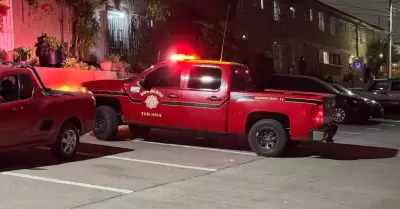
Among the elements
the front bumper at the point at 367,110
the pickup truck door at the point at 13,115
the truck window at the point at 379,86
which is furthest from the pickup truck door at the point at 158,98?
the truck window at the point at 379,86

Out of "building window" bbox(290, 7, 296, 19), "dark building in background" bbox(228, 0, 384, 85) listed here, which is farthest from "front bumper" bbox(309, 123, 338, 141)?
"building window" bbox(290, 7, 296, 19)

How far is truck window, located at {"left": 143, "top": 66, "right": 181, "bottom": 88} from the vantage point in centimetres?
1102

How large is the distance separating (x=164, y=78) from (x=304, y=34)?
2528 centimetres

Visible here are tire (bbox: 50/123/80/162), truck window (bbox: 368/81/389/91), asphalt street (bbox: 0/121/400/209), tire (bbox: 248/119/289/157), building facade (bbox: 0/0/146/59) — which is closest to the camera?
asphalt street (bbox: 0/121/400/209)

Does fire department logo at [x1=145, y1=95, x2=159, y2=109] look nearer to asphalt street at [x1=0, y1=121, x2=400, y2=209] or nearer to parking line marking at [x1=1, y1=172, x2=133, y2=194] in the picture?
asphalt street at [x1=0, y1=121, x2=400, y2=209]

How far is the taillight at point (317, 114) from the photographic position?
31.8ft

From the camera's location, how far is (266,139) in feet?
33.6

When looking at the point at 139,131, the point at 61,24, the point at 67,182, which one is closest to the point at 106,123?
the point at 139,131

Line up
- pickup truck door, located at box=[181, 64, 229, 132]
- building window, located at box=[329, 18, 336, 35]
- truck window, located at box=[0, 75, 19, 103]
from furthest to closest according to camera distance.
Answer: building window, located at box=[329, 18, 336, 35] → pickup truck door, located at box=[181, 64, 229, 132] → truck window, located at box=[0, 75, 19, 103]

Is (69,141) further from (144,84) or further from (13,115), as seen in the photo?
(144,84)

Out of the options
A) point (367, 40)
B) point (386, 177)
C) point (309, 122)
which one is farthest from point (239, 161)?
point (367, 40)

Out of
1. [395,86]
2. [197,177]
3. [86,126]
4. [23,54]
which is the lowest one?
[197,177]

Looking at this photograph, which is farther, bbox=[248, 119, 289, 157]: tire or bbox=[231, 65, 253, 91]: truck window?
bbox=[231, 65, 253, 91]: truck window

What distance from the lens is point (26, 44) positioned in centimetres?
1570
